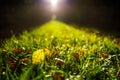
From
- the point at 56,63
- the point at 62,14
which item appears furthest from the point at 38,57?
the point at 62,14

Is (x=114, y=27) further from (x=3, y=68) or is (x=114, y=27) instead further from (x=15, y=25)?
(x=3, y=68)

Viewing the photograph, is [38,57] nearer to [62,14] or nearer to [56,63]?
[56,63]

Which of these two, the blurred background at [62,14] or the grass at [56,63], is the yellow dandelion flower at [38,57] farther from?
the blurred background at [62,14]

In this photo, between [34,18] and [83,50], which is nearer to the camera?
[83,50]

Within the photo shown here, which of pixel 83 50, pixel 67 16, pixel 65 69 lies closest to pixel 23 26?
pixel 67 16

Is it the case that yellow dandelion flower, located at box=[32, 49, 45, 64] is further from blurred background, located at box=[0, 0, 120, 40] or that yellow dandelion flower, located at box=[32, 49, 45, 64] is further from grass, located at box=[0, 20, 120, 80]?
blurred background, located at box=[0, 0, 120, 40]

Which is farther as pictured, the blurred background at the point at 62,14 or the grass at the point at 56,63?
the blurred background at the point at 62,14

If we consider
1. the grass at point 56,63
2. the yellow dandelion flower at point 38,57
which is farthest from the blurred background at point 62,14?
the yellow dandelion flower at point 38,57
